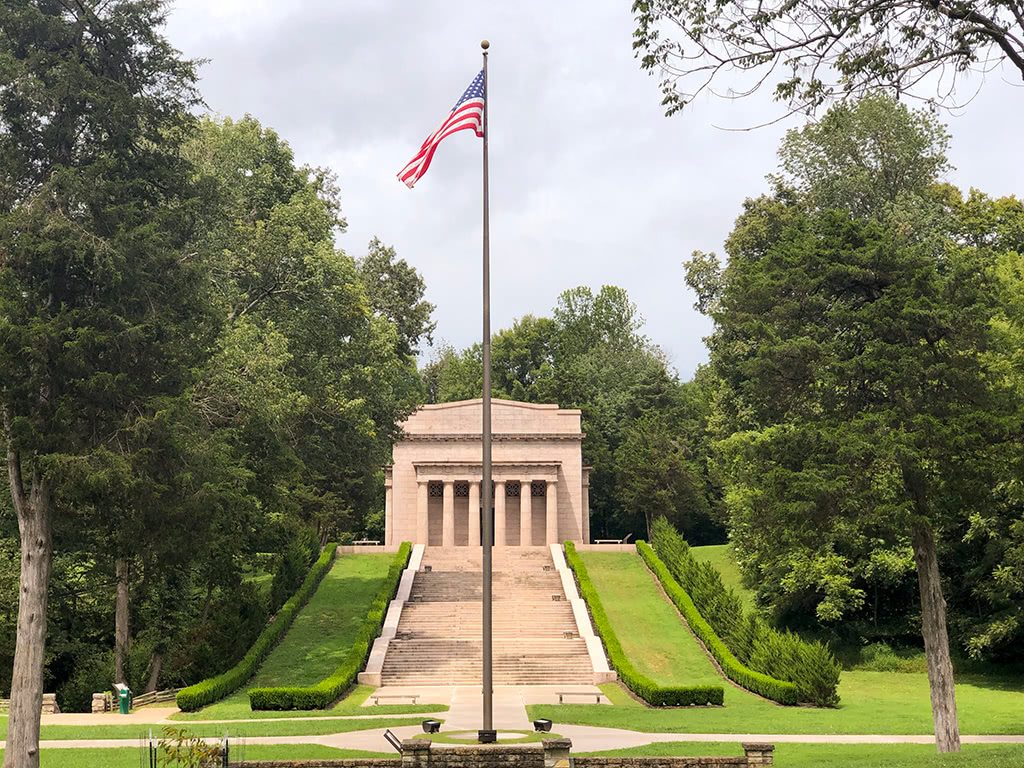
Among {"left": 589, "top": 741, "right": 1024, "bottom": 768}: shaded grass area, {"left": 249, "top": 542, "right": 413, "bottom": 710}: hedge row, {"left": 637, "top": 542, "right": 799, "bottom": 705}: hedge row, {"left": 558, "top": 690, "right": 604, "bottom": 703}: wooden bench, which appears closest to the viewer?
{"left": 589, "top": 741, "right": 1024, "bottom": 768}: shaded grass area

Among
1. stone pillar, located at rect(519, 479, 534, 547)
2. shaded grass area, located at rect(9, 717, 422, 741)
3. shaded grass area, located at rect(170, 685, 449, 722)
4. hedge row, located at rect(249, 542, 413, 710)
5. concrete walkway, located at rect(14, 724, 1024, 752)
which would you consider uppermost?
stone pillar, located at rect(519, 479, 534, 547)

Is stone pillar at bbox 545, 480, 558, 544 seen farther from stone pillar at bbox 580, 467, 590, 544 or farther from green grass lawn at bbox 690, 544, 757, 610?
green grass lawn at bbox 690, 544, 757, 610

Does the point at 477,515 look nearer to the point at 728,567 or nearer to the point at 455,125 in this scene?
the point at 728,567

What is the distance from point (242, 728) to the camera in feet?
81.8

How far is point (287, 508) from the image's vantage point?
39500mm

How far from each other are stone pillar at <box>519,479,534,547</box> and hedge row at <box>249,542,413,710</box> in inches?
567

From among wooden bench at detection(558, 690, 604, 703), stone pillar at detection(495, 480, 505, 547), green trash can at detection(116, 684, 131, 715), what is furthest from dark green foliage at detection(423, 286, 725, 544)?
green trash can at detection(116, 684, 131, 715)

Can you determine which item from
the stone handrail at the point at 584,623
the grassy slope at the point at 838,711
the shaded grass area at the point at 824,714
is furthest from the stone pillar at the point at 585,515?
the shaded grass area at the point at 824,714

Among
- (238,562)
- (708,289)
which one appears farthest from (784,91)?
(708,289)

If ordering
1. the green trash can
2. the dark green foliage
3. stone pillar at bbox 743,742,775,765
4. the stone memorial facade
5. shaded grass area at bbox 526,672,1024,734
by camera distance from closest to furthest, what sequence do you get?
stone pillar at bbox 743,742,775,765
shaded grass area at bbox 526,672,1024,734
the green trash can
the stone memorial facade
the dark green foliage

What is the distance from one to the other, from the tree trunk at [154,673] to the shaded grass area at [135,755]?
13.4 metres

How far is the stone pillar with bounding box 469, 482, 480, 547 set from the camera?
58438mm

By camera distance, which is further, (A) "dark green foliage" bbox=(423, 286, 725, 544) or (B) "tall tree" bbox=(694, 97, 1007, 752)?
(A) "dark green foliage" bbox=(423, 286, 725, 544)

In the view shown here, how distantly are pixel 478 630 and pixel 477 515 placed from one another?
18.4m
